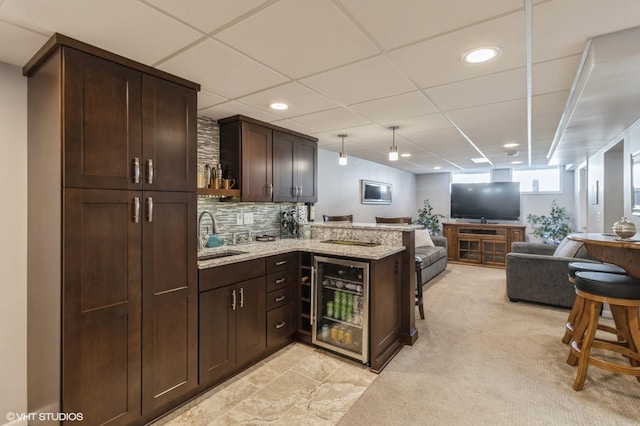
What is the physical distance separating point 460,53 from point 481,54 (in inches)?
5.1

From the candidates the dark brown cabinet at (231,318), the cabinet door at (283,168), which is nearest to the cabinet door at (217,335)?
the dark brown cabinet at (231,318)

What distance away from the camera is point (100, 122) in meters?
1.70

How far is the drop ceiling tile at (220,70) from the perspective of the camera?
1.78m

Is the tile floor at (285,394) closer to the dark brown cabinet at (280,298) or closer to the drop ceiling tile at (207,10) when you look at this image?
the dark brown cabinet at (280,298)

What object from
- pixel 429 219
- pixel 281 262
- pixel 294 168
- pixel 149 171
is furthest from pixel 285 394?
pixel 429 219

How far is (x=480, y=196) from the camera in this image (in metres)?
7.28

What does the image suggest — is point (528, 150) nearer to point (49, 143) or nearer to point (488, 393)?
point (488, 393)

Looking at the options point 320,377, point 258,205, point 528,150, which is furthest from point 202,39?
point 528,150

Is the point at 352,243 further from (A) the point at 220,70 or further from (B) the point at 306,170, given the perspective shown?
(A) the point at 220,70

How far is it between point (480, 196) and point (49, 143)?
7.75 m

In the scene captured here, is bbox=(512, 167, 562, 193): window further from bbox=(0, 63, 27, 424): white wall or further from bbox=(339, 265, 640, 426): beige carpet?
bbox=(0, 63, 27, 424): white wall

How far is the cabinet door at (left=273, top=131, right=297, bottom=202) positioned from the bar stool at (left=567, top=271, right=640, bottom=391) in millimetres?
2769

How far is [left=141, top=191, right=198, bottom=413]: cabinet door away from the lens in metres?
1.90

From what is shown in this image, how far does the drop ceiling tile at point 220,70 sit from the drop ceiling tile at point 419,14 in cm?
79
